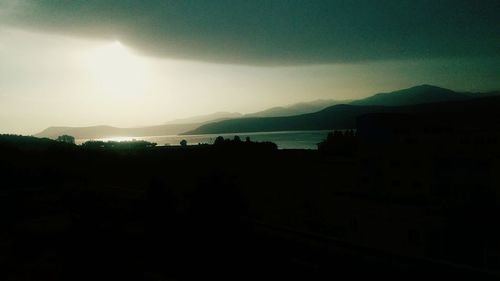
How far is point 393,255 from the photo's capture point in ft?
15.2

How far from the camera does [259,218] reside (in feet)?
39.8

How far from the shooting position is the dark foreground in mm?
5125

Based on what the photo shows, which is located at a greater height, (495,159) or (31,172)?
(31,172)

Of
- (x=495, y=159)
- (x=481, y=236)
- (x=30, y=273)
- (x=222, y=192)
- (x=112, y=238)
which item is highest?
(x=222, y=192)

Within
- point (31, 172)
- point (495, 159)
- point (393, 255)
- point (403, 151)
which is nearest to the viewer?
point (393, 255)

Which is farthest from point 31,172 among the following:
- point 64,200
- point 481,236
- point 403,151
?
point 403,151

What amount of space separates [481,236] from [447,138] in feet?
72.9

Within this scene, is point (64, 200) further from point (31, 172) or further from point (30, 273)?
point (31, 172)

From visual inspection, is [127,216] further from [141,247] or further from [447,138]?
[447,138]

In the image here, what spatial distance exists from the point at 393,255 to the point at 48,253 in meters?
5.77

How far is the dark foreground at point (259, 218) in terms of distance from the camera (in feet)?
16.8

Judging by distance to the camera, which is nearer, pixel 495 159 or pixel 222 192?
pixel 222 192

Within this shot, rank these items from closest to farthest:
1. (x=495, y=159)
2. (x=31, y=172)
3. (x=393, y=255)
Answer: (x=393, y=255) < (x=31, y=172) < (x=495, y=159)

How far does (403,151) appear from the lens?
38.3 metres
